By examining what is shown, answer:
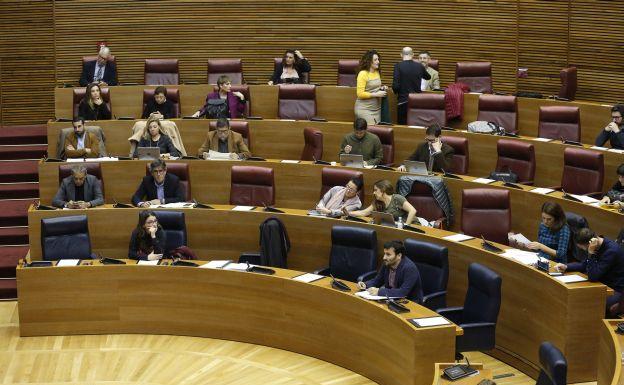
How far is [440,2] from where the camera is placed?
484 inches

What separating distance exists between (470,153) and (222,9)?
4.24 m

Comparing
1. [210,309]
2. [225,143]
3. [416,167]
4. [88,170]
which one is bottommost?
[210,309]

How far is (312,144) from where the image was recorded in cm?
1003

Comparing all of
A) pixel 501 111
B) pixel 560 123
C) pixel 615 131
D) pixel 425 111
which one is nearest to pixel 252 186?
pixel 425 111

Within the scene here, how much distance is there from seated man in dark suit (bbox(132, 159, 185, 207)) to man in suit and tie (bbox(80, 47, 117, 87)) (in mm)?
2882

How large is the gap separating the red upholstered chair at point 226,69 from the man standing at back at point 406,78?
6.53 feet

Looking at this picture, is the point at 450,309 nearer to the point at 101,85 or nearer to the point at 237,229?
the point at 237,229

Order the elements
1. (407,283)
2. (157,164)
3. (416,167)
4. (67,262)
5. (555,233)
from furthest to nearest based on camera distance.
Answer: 1. (157,164)
2. (416,167)
3. (67,262)
4. (555,233)
5. (407,283)

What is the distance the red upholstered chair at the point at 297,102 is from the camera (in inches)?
435

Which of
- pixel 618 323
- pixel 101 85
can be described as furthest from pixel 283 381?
pixel 101 85

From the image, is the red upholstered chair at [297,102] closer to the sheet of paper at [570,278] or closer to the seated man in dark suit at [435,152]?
the seated man in dark suit at [435,152]

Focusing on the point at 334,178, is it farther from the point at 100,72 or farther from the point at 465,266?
the point at 100,72

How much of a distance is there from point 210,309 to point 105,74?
453 cm

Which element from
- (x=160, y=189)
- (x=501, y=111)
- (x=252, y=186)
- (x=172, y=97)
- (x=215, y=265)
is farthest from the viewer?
(x=172, y=97)
